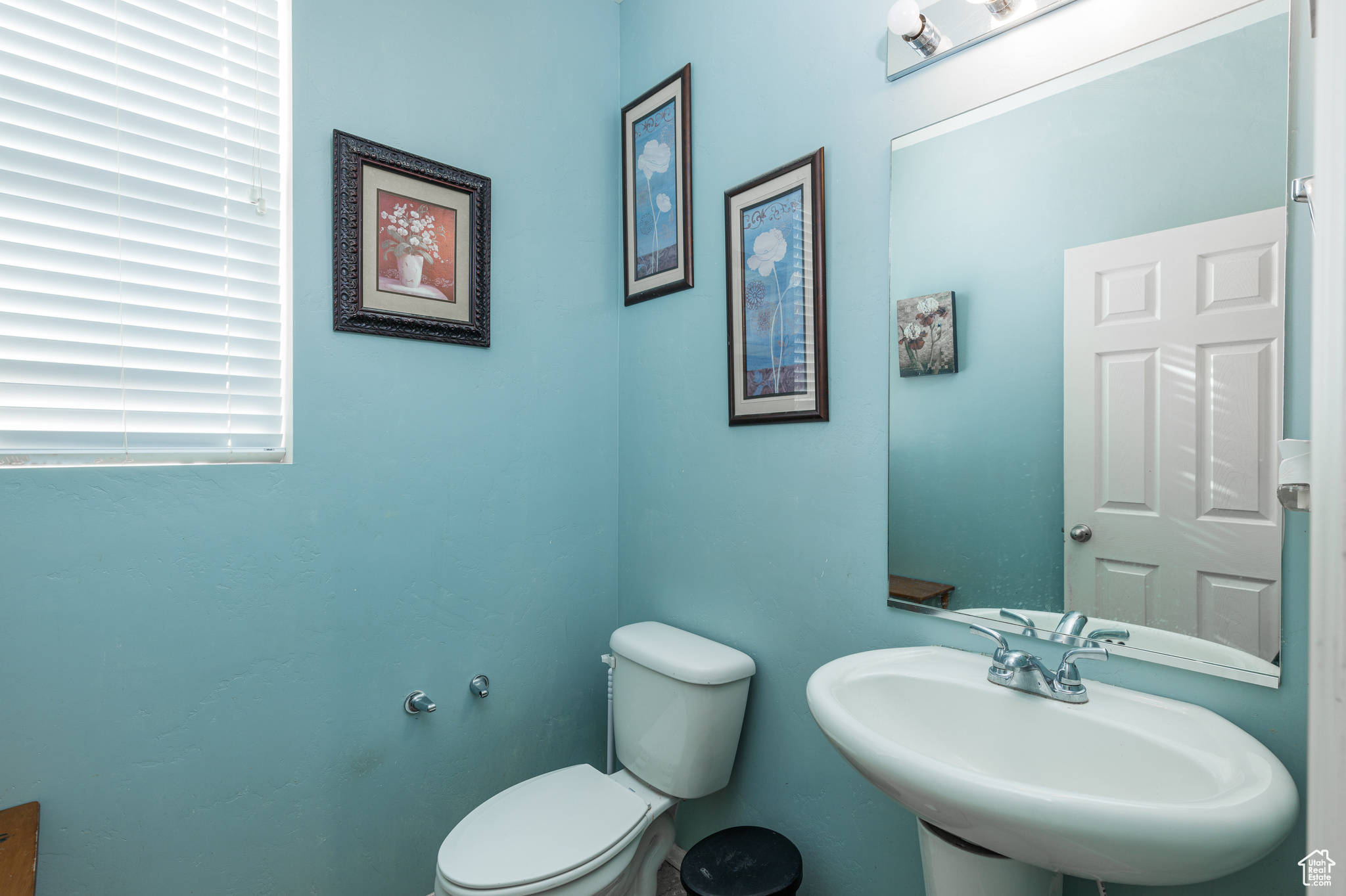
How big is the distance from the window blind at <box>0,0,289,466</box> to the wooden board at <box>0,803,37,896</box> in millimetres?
575

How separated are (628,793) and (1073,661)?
3.02 feet

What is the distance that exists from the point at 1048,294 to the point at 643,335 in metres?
1.01

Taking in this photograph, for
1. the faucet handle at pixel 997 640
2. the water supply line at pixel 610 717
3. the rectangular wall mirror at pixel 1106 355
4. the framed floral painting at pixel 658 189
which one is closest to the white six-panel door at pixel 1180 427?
the rectangular wall mirror at pixel 1106 355

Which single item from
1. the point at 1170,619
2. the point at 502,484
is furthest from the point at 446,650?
the point at 1170,619

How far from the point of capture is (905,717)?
99 cm

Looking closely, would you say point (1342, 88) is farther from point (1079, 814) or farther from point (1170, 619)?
point (1170, 619)

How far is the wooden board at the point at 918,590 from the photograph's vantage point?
44.1 inches

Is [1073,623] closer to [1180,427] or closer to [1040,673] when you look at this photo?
[1040,673]

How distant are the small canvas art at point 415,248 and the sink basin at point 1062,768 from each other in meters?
1.19

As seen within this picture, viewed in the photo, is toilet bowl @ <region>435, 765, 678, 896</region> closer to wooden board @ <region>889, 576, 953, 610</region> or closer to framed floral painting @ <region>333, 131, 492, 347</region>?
wooden board @ <region>889, 576, 953, 610</region>

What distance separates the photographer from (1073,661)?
916 mm

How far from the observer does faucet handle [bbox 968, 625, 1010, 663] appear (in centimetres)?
96

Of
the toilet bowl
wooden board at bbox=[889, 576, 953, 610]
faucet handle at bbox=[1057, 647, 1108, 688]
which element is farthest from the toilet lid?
faucet handle at bbox=[1057, 647, 1108, 688]

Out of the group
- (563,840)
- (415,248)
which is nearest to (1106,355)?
(563,840)
